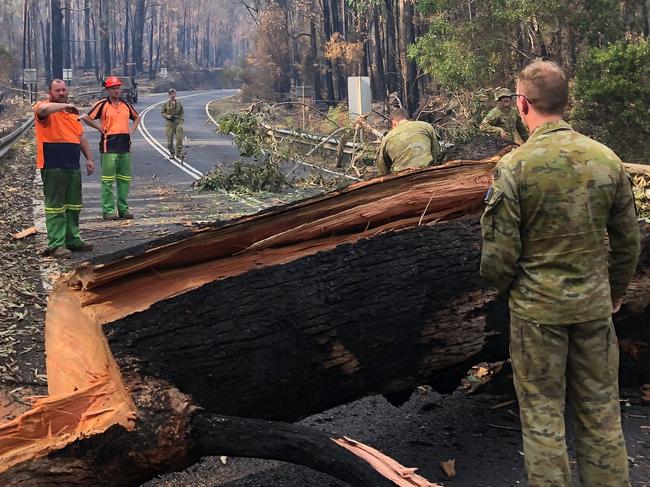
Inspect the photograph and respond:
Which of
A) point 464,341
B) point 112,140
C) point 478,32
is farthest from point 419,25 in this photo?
point 464,341

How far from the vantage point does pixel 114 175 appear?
1097 centimetres

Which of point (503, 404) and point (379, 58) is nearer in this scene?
point (503, 404)

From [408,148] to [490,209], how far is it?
12.2 ft

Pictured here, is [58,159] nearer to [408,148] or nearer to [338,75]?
[408,148]

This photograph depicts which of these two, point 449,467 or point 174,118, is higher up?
point 174,118

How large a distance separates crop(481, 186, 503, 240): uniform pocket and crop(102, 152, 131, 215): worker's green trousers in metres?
8.45

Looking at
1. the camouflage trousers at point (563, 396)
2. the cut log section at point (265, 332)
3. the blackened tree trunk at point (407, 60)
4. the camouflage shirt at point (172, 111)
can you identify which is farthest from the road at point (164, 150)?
the camouflage trousers at point (563, 396)

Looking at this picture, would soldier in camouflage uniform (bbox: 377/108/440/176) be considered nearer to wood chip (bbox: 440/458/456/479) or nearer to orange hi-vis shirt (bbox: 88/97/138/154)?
wood chip (bbox: 440/458/456/479)

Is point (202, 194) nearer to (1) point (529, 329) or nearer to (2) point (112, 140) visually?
(2) point (112, 140)

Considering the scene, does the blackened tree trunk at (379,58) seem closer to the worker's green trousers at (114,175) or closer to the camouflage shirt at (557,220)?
the worker's green trousers at (114,175)

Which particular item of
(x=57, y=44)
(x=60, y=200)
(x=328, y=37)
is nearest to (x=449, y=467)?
(x=60, y=200)

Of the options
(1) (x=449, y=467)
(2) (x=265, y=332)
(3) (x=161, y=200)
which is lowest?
(1) (x=449, y=467)

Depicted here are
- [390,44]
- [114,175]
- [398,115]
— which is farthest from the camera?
[390,44]

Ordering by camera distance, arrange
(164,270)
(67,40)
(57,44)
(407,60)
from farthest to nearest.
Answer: (67,40), (57,44), (407,60), (164,270)
